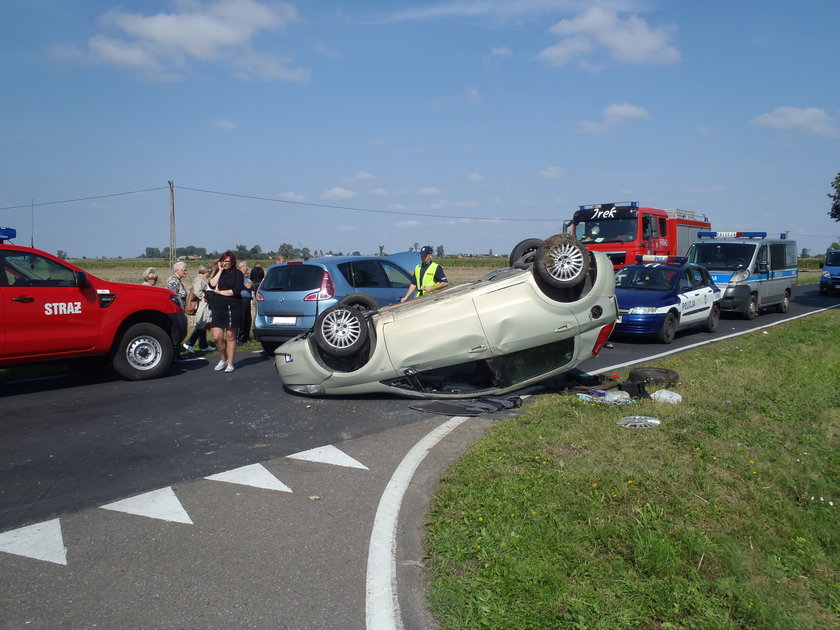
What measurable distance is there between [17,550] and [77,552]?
1.23ft

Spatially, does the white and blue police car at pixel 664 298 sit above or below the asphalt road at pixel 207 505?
above

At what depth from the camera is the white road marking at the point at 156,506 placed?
4.71 metres

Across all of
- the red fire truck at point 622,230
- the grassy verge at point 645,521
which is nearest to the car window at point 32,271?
the grassy verge at point 645,521

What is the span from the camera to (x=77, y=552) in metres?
4.16

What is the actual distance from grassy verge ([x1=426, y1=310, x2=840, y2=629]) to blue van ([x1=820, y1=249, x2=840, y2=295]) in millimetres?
22822

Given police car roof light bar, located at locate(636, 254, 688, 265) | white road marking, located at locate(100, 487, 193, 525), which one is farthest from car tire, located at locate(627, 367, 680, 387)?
police car roof light bar, located at locate(636, 254, 688, 265)

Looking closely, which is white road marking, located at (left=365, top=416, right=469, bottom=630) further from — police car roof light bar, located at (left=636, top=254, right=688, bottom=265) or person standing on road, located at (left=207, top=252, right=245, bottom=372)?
police car roof light bar, located at (left=636, top=254, right=688, bottom=265)

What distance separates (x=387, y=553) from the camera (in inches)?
163

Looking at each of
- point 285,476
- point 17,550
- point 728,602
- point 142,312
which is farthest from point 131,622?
point 142,312

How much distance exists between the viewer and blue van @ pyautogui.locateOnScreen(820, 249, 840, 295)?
26.9 meters

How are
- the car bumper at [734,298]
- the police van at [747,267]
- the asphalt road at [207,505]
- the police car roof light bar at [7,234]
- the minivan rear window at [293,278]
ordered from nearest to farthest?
the asphalt road at [207,505] → the police car roof light bar at [7,234] → the minivan rear window at [293,278] → the car bumper at [734,298] → the police van at [747,267]

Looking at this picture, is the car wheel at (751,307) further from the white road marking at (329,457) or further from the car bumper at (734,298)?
the white road marking at (329,457)

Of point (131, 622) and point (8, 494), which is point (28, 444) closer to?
point (8, 494)

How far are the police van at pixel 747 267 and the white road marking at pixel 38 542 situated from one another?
16.7 metres
